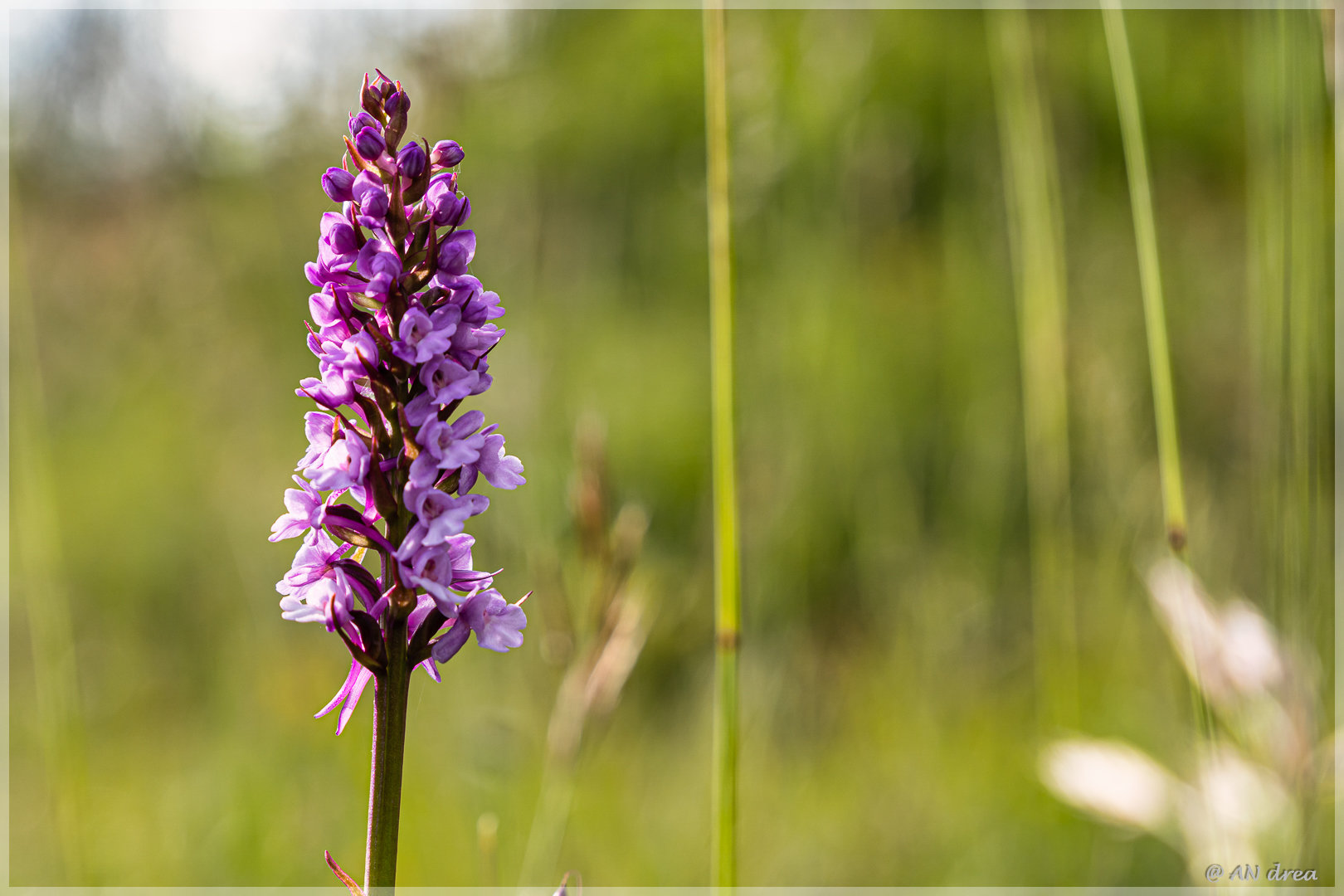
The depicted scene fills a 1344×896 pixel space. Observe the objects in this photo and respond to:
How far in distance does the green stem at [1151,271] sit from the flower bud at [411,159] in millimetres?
802

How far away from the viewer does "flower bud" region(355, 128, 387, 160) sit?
734mm

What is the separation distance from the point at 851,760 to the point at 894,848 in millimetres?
434

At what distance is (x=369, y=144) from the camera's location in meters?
0.74

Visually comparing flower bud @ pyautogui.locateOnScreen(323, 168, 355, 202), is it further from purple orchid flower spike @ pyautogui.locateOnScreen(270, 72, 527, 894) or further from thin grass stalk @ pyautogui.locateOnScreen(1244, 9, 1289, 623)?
thin grass stalk @ pyautogui.locateOnScreen(1244, 9, 1289, 623)

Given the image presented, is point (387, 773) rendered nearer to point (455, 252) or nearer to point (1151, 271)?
point (455, 252)

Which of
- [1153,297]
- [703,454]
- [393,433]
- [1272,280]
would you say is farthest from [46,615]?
[703,454]

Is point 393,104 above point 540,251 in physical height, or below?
below

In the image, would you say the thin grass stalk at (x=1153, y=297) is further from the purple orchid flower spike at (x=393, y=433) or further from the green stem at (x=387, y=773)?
the green stem at (x=387, y=773)

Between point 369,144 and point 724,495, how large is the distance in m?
0.51

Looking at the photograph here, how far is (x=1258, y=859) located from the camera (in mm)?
1128

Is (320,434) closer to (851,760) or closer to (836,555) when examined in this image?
(851,760)

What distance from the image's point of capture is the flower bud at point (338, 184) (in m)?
0.73

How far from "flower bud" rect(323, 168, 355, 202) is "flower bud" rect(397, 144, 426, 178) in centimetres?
5

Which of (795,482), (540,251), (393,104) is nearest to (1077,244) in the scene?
(795,482)
